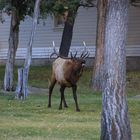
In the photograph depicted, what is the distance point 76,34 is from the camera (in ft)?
119

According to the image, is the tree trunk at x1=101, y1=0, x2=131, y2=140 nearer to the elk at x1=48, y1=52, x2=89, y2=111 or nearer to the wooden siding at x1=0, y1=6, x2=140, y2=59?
the elk at x1=48, y1=52, x2=89, y2=111

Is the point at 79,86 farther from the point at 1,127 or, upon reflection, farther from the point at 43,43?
the point at 1,127

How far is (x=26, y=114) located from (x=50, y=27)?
20.5m

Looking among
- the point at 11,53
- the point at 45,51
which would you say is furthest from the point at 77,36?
the point at 11,53

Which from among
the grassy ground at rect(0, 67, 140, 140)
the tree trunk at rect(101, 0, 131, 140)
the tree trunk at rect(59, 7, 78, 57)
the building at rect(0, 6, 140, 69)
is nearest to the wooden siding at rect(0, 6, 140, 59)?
the building at rect(0, 6, 140, 69)

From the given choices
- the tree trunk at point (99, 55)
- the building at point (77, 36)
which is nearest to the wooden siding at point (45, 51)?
the building at point (77, 36)

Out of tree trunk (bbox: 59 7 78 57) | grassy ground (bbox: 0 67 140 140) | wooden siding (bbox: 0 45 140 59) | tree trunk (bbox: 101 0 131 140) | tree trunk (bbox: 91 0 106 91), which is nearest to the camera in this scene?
tree trunk (bbox: 101 0 131 140)

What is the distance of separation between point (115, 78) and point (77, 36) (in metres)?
25.8

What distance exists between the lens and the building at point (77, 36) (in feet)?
117

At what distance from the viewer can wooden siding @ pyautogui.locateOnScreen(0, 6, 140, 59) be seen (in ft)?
117

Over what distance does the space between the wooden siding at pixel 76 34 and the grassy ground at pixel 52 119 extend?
38.5 ft

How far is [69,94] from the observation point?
23.7m

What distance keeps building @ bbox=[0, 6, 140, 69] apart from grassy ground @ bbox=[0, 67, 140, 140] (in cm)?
1162

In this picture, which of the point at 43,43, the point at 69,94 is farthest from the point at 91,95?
the point at 43,43
